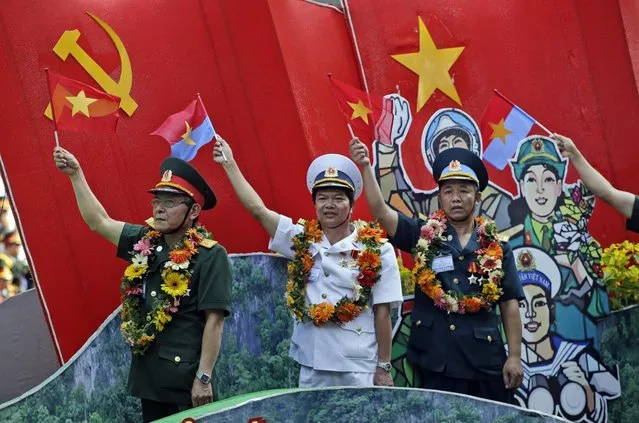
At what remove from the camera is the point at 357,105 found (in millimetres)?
6777

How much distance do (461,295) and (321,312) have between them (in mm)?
700

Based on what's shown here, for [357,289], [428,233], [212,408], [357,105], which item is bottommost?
[212,408]

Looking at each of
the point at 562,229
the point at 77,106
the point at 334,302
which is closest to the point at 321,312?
the point at 334,302

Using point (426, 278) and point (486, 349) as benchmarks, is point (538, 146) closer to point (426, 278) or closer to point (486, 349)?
point (426, 278)

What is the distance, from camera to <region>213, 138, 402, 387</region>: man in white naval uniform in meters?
5.88

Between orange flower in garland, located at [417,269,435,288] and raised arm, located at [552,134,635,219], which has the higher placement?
raised arm, located at [552,134,635,219]

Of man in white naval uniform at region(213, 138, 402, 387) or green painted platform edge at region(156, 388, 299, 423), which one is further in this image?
man in white naval uniform at region(213, 138, 402, 387)

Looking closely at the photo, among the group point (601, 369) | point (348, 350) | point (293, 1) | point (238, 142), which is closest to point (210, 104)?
point (238, 142)

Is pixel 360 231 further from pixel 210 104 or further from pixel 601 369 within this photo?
pixel 601 369

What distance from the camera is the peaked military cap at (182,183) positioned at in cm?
582

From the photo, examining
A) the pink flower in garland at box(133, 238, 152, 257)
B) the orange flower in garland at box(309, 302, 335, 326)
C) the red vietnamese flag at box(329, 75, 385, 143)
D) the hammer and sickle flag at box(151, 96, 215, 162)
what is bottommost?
the orange flower in garland at box(309, 302, 335, 326)

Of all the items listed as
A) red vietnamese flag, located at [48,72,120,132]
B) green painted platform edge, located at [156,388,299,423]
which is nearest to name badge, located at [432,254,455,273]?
green painted platform edge, located at [156,388,299,423]

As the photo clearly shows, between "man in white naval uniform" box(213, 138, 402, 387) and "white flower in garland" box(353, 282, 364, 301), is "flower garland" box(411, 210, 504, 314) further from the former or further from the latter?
"white flower in garland" box(353, 282, 364, 301)

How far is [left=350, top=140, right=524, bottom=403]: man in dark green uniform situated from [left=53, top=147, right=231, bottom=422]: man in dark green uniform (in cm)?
94
